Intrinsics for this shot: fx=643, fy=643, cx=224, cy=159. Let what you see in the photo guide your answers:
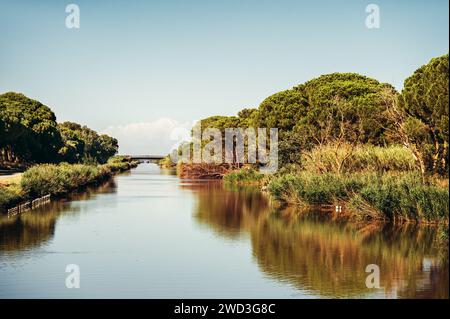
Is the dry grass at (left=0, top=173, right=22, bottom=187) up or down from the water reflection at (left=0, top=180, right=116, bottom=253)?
up

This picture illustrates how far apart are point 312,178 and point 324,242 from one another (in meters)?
10.7

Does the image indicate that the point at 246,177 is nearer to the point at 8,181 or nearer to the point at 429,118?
the point at 8,181

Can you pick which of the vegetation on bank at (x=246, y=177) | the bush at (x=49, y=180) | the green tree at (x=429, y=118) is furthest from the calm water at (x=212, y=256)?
the vegetation on bank at (x=246, y=177)

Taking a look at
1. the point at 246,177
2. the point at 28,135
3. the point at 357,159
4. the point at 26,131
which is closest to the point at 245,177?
the point at 246,177

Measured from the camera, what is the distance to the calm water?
49.8ft

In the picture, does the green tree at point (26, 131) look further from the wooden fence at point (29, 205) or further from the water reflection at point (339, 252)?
the water reflection at point (339, 252)

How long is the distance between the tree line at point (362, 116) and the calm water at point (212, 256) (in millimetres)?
6075

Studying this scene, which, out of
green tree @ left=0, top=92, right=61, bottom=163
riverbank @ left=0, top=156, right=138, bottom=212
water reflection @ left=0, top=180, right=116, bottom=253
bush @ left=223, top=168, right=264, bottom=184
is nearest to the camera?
water reflection @ left=0, top=180, right=116, bottom=253

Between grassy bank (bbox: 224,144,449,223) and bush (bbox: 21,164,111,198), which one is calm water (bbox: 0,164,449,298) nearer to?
grassy bank (bbox: 224,144,449,223)

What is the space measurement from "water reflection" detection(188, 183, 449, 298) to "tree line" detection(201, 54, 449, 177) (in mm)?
5705

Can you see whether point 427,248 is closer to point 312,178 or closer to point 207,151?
point 312,178

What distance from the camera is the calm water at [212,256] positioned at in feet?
49.8

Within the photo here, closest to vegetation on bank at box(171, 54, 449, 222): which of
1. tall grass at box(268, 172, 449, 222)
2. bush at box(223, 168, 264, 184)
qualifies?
tall grass at box(268, 172, 449, 222)
